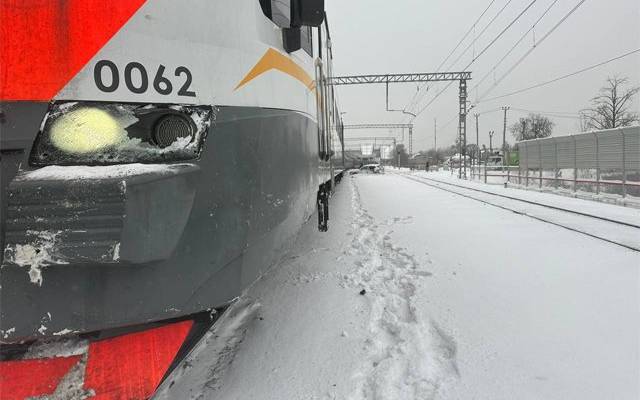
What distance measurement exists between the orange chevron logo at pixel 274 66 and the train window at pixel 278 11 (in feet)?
0.56

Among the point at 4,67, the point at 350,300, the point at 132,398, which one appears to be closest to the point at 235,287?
the point at 132,398

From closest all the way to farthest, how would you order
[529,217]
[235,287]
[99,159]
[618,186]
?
[99,159]
[235,287]
[529,217]
[618,186]

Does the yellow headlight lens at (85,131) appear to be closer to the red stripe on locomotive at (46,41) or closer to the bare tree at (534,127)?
the red stripe on locomotive at (46,41)

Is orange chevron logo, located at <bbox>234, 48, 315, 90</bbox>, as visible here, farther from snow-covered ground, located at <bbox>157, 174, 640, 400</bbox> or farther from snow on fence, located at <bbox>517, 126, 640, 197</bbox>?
snow on fence, located at <bbox>517, 126, 640, 197</bbox>

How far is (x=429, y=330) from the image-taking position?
3285mm

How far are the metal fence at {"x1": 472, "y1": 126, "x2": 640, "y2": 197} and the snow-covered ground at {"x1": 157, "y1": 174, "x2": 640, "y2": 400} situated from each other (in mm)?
10093

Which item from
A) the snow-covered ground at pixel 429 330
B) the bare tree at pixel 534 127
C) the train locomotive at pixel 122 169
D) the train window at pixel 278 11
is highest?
the bare tree at pixel 534 127

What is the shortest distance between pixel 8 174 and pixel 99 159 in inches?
11.5

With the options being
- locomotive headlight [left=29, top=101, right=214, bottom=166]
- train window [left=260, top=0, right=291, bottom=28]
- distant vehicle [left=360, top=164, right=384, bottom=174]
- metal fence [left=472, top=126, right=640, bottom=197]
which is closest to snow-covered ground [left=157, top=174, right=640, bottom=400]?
locomotive headlight [left=29, top=101, right=214, bottom=166]

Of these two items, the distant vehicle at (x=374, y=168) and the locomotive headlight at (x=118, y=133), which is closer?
the locomotive headlight at (x=118, y=133)

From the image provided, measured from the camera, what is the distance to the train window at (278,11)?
7.78ft

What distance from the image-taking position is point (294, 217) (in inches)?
121

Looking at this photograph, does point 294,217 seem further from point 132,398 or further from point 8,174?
point 8,174

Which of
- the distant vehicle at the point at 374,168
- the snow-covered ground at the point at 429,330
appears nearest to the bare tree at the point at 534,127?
the distant vehicle at the point at 374,168
